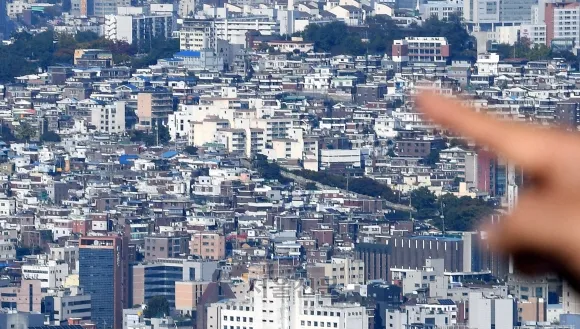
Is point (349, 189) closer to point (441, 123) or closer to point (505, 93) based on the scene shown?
point (505, 93)

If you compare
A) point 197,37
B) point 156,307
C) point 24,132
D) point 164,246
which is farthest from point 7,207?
point 197,37

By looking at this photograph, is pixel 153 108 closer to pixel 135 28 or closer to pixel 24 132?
pixel 24 132

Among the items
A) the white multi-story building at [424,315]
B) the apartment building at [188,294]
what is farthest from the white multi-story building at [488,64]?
the white multi-story building at [424,315]

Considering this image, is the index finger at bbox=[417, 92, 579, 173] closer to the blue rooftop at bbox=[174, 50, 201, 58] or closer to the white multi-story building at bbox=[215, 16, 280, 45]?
the blue rooftop at bbox=[174, 50, 201, 58]

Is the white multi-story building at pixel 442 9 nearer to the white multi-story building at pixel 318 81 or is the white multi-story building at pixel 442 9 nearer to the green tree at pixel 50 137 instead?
the white multi-story building at pixel 318 81

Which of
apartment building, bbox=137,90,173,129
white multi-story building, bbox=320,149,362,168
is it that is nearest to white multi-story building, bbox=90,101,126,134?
apartment building, bbox=137,90,173,129

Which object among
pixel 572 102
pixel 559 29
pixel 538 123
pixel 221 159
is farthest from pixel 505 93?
pixel 538 123
